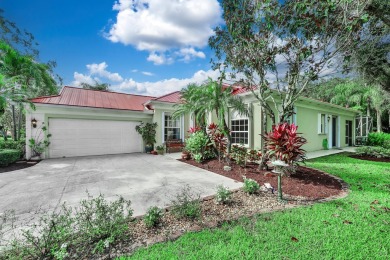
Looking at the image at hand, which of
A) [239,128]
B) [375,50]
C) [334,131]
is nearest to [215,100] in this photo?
[239,128]

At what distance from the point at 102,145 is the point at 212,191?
9.39m

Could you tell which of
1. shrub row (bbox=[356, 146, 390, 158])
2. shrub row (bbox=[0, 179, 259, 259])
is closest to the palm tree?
shrub row (bbox=[0, 179, 259, 259])

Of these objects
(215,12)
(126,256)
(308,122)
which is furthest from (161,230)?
(308,122)

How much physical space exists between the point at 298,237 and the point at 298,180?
135 inches

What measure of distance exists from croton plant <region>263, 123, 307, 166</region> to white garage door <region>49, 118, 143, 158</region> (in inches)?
378

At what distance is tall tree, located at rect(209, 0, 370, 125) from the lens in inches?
198

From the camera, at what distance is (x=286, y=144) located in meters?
5.61

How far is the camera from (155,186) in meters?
5.38

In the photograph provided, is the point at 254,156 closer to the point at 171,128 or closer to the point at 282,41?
the point at 282,41

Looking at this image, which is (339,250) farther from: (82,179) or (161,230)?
(82,179)

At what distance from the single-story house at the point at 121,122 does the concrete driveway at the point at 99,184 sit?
360 cm

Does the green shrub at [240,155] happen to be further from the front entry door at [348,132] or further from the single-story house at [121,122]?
the front entry door at [348,132]

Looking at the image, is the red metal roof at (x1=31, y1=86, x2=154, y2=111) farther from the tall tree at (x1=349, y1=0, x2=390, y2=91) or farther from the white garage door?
the tall tree at (x1=349, y1=0, x2=390, y2=91)

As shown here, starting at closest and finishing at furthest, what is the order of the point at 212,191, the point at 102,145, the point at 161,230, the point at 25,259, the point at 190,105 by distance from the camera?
the point at 25,259 < the point at 161,230 < the point at 212,191 < the point at 190,105 < the point at 102,145
